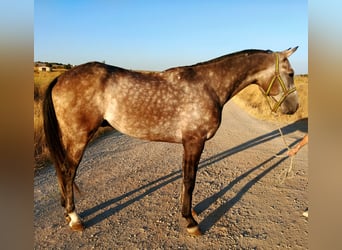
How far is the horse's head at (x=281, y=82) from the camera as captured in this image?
10.3 ft

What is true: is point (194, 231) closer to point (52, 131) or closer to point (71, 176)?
point (71, 176)

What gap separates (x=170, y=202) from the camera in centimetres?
376

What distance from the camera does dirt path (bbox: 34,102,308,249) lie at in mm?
2910

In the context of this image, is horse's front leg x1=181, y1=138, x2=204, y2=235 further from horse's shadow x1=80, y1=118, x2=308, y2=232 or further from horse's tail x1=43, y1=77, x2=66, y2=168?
horse's tail x1=43, y1=77, x2=66, y2=168

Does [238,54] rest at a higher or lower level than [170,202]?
higher

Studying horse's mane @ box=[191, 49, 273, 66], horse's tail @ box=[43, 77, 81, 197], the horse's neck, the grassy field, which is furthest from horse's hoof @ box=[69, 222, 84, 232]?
horse's mane @ box=[191, 49, 273, 66]

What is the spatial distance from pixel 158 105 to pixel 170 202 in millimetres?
1600

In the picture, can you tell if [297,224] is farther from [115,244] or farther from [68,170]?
[68,170]

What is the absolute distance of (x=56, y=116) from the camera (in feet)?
9.80

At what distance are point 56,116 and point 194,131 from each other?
1.67 m

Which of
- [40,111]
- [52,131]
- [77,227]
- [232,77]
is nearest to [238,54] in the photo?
[232,77]

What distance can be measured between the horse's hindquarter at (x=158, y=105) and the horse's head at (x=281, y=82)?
2.75 feet

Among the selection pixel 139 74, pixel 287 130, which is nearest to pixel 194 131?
pixel 139 74

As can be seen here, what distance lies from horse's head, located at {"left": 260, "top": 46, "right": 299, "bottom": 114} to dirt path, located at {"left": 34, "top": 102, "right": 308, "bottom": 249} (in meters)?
1.57
